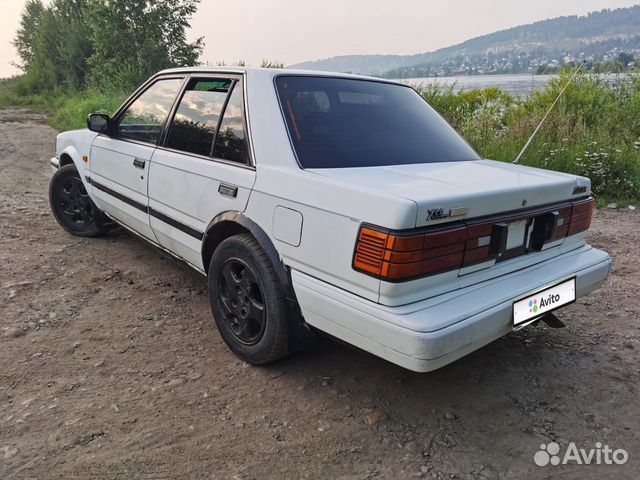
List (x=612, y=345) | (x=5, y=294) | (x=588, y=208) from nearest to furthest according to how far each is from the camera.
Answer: (x=588, y=208) < (x=612, y=345) < (x=5, y=294)

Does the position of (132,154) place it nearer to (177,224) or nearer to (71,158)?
(177,224)

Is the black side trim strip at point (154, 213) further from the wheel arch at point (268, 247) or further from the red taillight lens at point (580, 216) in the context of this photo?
the red taillight lens at point (580, 216)

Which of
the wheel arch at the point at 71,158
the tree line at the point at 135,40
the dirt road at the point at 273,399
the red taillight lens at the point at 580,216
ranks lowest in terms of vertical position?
the dirt road at the point at 273,399

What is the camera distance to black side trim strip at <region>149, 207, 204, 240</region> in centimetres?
290

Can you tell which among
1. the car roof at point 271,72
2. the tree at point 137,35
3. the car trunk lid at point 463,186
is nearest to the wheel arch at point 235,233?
the car trunk lid at point 463,186

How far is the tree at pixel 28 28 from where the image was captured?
43.2 m

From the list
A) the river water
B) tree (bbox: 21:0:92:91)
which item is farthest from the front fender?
tree (bbox: 21:0:92:91)

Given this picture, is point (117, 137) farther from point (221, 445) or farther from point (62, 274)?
point (221, 445)

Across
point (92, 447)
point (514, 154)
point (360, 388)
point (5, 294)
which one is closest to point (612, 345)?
point (360, 388)

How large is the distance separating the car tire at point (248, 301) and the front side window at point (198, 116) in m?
0.69

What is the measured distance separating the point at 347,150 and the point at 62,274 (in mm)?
2704

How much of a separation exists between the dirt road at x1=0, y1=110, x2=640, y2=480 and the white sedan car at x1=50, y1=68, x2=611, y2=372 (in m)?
0.37

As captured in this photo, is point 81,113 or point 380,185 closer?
point 380,185

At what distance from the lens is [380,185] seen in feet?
6.68
